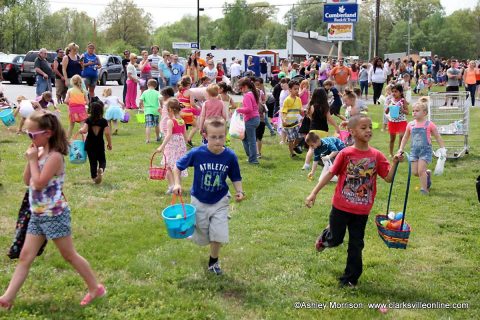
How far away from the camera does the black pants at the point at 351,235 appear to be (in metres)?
5.28

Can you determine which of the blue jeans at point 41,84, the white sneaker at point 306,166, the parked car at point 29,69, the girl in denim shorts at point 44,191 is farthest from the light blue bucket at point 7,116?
the parked car at point 29,69

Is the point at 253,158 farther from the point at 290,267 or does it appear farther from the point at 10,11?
the point at 10,11

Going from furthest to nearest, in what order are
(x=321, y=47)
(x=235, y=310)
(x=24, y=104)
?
(x=321, y=47) < (x=24, y=104) < (x=235, y=310)

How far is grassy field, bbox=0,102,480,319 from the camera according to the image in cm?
484

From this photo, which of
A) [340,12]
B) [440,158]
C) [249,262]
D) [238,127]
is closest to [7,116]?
[238,127]

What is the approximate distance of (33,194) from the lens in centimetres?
443

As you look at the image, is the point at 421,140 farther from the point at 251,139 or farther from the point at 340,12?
the point at 340,12

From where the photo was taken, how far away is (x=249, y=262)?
19.4ft

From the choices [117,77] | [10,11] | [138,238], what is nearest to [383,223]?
[138,238]

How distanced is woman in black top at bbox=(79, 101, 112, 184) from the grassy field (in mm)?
296

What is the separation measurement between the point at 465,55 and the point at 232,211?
339ft

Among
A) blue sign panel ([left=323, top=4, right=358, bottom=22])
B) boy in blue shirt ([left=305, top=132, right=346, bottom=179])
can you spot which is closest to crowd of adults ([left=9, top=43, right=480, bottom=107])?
blue sign panel ([left=323, top=4, right=358, bottom=22])

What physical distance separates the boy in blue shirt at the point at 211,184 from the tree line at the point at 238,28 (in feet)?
212

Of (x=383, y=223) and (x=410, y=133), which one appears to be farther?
(x=410, y=133)
